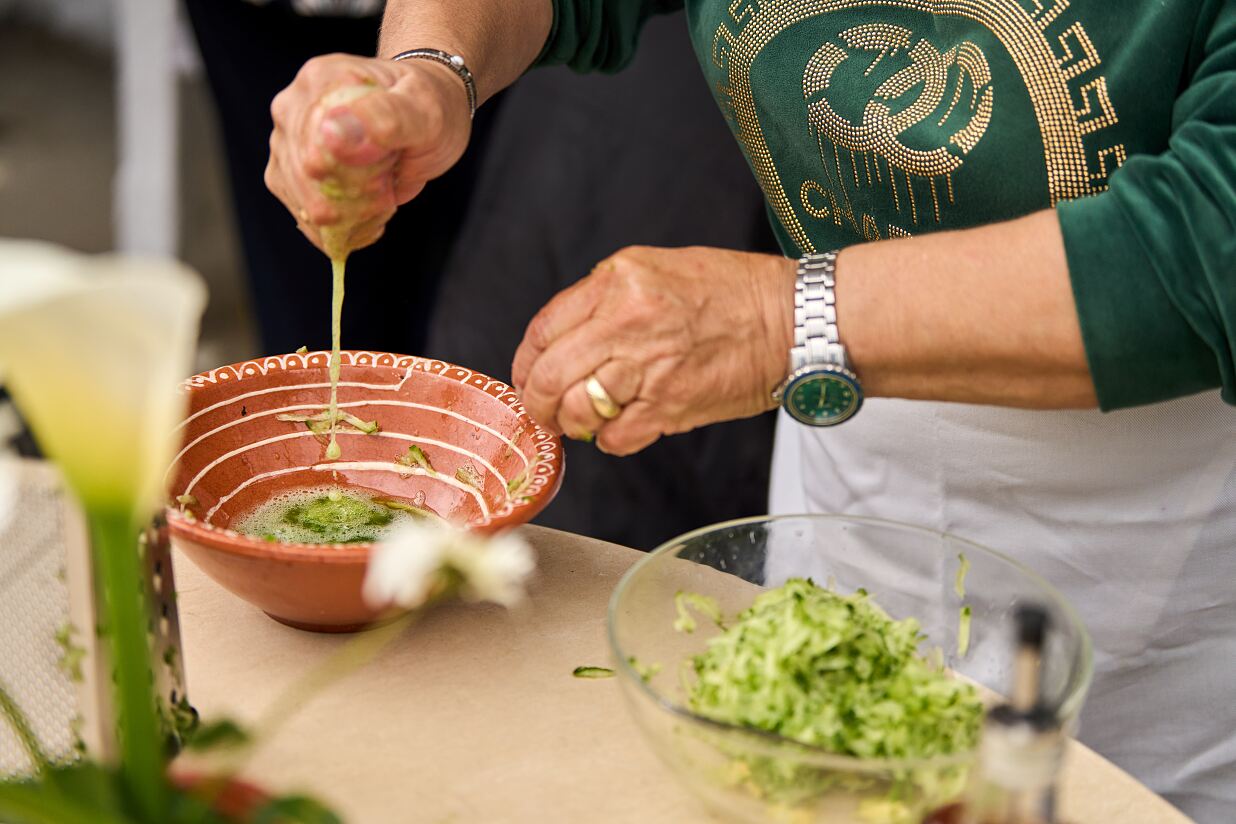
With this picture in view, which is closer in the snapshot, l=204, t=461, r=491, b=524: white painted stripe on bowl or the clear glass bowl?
the clear glass bowl

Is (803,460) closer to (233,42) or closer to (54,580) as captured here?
(54,580)

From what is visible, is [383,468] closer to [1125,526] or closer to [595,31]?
[595,31]

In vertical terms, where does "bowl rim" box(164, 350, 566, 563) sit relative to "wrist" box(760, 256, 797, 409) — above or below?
below

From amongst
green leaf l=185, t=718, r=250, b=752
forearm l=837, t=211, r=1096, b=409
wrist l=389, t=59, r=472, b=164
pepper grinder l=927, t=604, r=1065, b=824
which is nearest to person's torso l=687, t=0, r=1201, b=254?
forearm l=837, t=211, r=1096, b=409

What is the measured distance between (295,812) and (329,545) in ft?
1.14

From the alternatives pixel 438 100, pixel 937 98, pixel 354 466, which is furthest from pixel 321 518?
pixel 937 98

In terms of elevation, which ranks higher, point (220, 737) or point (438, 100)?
point (438, 100)

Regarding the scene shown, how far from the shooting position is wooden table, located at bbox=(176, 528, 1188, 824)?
87 cm

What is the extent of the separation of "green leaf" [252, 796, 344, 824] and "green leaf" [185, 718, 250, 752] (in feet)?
0.12

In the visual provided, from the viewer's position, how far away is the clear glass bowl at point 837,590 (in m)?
0.74

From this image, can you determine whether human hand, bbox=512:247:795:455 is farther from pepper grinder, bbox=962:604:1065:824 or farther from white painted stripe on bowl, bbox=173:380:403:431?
pepper grinder, bbox=962:604:1065:824

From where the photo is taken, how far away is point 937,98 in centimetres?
111

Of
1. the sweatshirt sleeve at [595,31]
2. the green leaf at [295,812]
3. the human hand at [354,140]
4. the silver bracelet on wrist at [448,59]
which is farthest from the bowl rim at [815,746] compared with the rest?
the sweatshirt sleeve at [595,31]

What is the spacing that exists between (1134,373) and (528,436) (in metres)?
0.48
